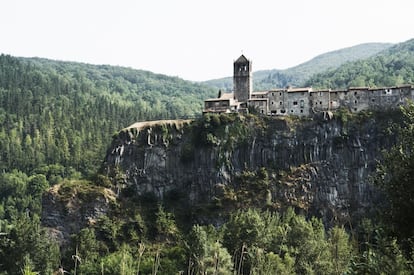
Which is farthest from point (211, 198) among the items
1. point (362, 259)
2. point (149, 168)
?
point (362, 259)

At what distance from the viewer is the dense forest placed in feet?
71.3

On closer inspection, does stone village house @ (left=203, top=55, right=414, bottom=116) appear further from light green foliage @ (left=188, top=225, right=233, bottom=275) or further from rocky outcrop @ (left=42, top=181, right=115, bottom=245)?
light green foliage @ (left=188, top=225, right=233, bottom=275)

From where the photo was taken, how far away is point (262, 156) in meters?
90.3

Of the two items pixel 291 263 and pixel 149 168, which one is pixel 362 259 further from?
pixel 149 168

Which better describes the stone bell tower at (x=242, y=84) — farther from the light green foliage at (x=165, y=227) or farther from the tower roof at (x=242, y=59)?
the light green foliage at (x=165, y=227)

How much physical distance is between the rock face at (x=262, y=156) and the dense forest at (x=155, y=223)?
6.50 ft

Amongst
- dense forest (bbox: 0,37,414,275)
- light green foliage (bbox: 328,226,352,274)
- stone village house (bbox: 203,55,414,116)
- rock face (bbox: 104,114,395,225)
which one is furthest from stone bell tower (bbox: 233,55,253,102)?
light green foliage (bbox: 328,226,352,274)

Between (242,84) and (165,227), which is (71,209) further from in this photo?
(242,84)

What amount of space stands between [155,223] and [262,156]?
19.9 m

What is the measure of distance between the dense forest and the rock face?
198cm

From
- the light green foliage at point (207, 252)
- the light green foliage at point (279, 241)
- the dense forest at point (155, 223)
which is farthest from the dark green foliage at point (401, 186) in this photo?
the light green foliage at point (279, 241)

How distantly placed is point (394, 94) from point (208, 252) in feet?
150

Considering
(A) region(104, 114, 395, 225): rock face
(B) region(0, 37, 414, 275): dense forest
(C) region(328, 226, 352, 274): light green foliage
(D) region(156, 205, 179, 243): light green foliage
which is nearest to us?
(B) region(0, 37, 414, 275): dense forest

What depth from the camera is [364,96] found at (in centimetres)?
9162
